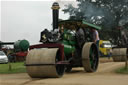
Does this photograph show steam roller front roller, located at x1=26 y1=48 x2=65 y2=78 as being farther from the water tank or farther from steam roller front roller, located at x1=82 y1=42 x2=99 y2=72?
the water tank

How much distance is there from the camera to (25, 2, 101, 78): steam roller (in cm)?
862

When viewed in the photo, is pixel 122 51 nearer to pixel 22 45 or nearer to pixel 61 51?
pixel 61 51

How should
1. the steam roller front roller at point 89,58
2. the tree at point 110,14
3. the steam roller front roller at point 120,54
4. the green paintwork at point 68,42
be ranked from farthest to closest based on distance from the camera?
the tree at point 110,14, the steam roller front roller at point 120,54, the steam roller front roller at point 89,58, the green paintwork at point 68,42

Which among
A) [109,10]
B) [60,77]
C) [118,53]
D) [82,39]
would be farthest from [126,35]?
[109,10]

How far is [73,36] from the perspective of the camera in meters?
11.1

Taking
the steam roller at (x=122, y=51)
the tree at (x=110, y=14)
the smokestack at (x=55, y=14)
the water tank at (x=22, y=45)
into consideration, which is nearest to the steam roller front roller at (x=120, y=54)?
the steam roller at (x=122, y=51)

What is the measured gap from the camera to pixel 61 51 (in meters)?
9.38

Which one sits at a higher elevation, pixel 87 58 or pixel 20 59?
pixel 87 58

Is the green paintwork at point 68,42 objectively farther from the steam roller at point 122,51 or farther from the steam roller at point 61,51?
the steam roller at point 122,51

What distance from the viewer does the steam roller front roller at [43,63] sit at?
854cm

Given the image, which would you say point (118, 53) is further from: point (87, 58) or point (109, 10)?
point (109, 10)

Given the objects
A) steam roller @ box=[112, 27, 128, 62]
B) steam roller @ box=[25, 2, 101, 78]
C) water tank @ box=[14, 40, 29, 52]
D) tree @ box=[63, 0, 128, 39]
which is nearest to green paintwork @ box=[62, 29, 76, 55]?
steam roller @ box=[25, 2, 101, 78]

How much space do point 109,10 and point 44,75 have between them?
2792cm

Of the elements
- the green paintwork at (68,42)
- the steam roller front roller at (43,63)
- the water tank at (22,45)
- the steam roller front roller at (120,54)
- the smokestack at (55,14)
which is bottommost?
the water tank at (22,45)
